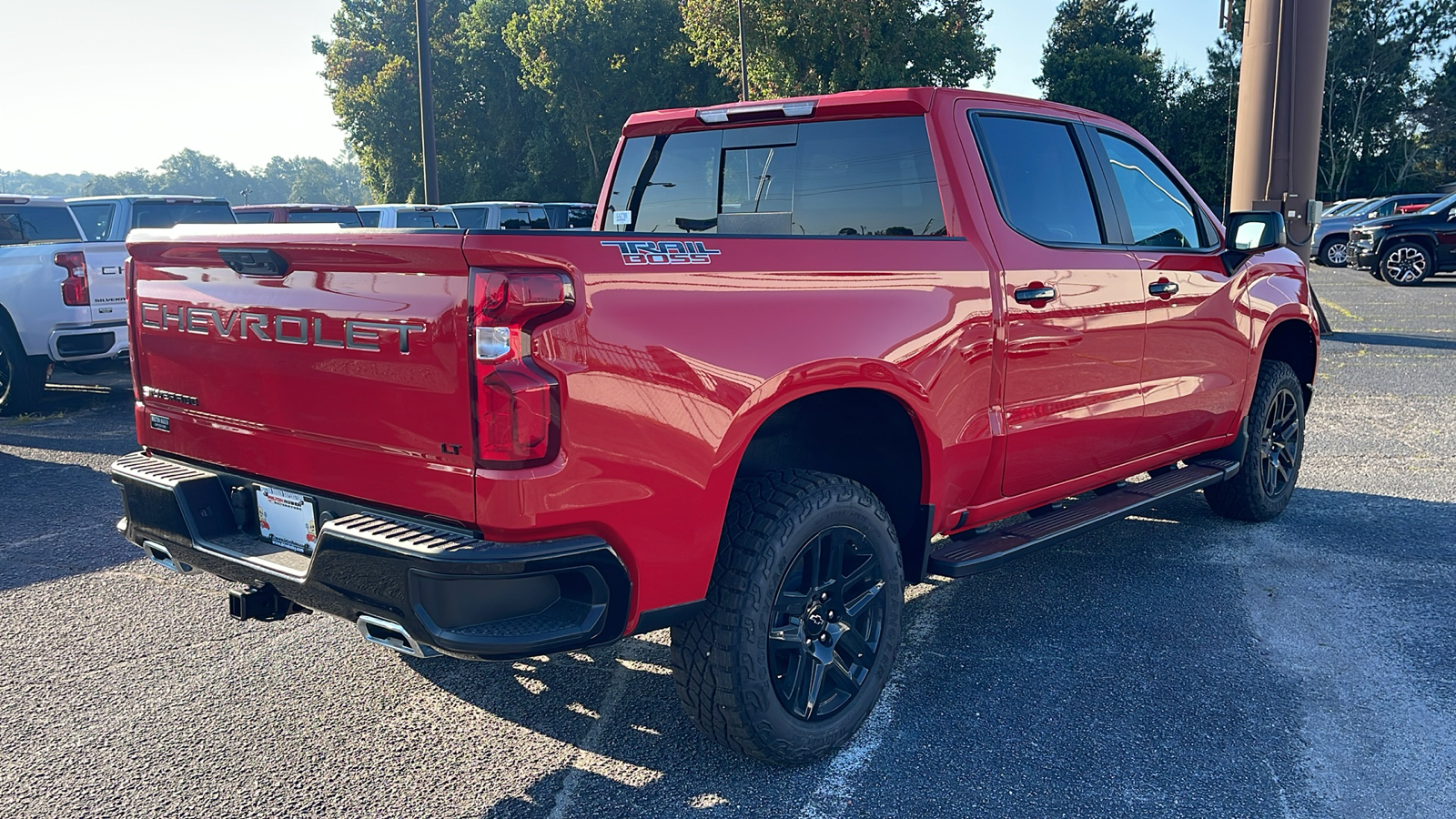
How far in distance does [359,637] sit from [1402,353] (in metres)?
12.1

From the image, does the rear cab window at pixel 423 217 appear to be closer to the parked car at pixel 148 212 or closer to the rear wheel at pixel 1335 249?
the parked car at pixel 148 212

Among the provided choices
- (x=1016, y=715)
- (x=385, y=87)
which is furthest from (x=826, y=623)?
(x=385, y=87)

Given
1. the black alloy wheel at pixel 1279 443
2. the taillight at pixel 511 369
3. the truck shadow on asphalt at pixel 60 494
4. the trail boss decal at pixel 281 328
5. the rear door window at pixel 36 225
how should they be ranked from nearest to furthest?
the taillight at pixel 511 369 → the trail boss decal at pixel 281 328 → the truck shadow on asphalt at pixel 60 494 → the black alloy wheel at pixel 1279 443 → the rear door window at pixel 36 225

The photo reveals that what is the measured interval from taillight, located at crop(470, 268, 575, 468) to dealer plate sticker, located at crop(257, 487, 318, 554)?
2.52 feet

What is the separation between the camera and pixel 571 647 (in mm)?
2658

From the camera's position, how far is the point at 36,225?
9.74 meters

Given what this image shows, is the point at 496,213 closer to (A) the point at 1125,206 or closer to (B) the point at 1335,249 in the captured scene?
(A) the point at 1125,206

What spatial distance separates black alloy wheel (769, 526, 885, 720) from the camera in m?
3.20

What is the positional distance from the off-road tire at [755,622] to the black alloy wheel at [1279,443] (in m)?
3.42

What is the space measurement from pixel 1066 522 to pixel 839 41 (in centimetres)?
3460

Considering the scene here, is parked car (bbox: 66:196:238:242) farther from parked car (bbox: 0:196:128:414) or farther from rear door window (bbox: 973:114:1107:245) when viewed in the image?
rear door window (bbox: 973:114:1107:245)

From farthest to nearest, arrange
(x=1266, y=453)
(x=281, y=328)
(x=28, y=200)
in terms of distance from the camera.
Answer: (x=28, y=200) → (x=1266, y=453) → (x=281, y=328)

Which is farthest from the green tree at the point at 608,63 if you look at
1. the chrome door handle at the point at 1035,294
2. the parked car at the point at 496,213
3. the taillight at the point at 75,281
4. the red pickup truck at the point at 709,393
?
the chrome door handle at the point at 1035,294

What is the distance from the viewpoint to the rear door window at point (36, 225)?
9.52 m
